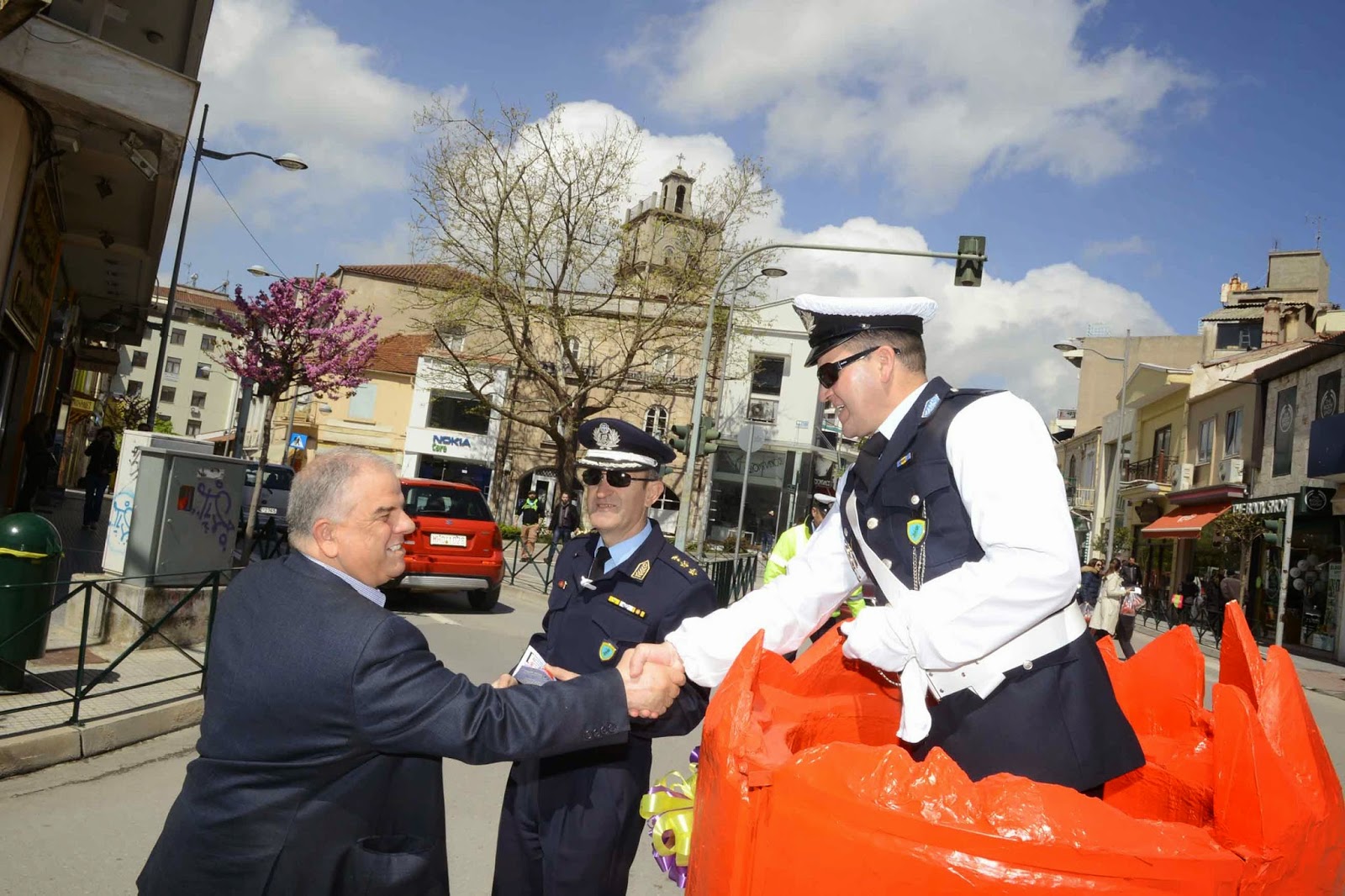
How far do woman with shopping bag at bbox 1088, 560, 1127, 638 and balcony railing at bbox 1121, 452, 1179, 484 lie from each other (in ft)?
67.8

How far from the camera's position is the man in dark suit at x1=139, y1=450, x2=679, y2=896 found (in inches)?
87.0

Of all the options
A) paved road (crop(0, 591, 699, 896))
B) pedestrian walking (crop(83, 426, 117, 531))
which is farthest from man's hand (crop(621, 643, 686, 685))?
pedestrian walking (crop(83, 426, 117, 531))

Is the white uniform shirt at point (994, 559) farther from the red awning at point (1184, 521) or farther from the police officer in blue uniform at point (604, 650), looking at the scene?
the red awning at point (1184, 521)

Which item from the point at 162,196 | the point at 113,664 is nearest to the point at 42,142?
the point at 162,196

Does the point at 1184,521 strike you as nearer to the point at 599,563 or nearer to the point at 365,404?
the point at 365,404

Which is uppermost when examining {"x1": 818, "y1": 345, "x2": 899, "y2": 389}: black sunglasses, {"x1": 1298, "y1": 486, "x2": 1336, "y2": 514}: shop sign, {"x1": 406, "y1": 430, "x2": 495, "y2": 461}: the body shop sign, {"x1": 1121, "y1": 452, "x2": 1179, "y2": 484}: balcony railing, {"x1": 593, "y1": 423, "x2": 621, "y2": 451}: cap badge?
{"x1": 1121, "y1": 452, "x2": 1179, "y2": 484}: balcony railing

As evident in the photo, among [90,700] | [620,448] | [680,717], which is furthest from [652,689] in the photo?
[90,700]

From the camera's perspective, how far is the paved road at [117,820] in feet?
13.8

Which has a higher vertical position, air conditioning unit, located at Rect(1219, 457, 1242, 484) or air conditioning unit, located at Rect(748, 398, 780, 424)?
air conditioning unit, located at Rect(748, 398, 780, 424)

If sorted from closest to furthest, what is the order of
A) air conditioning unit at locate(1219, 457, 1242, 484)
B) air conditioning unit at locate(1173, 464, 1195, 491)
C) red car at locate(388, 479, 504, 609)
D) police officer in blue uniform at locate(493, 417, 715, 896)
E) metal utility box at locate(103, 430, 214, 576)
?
police officer in blue uniform at locate(493, 417, 715, 896) → metal utility box at locate(103, 430, 214, 576) → red car at locate(388, 479, 504, 609) → air conditioning unit at locate(1219, 457, 1242, 484) → air conditioning unit at locate(1173, 464, 1195, 491)

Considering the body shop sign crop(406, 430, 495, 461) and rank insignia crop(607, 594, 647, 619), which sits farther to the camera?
the body shop sign crop(406, 430, 495, 461)

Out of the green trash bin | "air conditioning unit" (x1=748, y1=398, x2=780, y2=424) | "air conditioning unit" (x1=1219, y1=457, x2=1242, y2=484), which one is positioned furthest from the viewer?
"air conditioning unit" (x1=748, y1=398, x2=780, y2=424)

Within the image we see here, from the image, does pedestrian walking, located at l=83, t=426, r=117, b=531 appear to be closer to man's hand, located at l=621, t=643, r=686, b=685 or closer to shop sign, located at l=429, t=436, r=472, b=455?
man's hand, located at l=621, t=643, r=686, b=685

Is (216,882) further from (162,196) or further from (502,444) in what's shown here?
(502,444)
